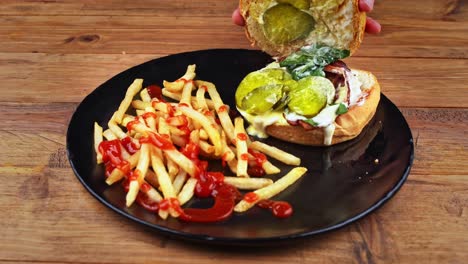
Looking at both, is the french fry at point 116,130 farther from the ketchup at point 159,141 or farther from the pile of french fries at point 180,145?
the ketchup at point 159,141

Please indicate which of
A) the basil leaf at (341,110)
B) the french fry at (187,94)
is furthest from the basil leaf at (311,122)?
the french fry at (187,94)

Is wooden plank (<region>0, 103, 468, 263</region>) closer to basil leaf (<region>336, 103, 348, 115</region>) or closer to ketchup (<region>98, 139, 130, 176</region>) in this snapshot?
ketchup (<region>98, 139, 130, 176</region>)

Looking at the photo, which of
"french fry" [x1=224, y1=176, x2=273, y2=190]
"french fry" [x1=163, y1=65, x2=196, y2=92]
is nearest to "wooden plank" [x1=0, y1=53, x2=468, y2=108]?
"french fry" [x1=163, y1=65, x2=196, y2=92]

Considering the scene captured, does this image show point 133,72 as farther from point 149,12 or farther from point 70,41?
point 149,12

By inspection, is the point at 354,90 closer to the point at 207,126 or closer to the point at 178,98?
the point at 207,126

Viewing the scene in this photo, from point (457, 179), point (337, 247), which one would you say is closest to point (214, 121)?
point (337, 247)

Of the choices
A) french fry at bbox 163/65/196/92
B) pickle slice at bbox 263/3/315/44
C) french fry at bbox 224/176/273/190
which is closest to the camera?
french fry at bbox 224/176/273/190
